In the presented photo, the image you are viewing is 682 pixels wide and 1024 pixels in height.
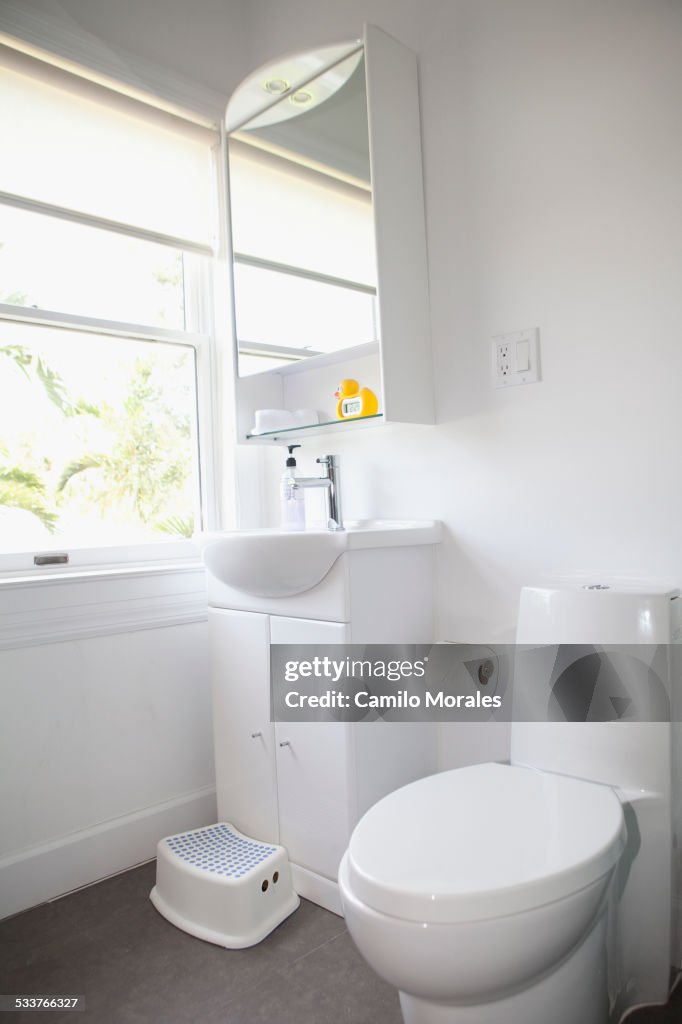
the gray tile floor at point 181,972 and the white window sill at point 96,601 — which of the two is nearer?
the gray tile floor at point 181,972

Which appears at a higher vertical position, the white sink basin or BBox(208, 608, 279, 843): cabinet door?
the white sink basin

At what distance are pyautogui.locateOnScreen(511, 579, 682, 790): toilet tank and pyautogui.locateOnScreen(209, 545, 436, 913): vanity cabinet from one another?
1.18 feet

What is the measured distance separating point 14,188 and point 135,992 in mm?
1900

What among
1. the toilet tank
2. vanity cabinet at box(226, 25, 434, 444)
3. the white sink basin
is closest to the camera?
the toilet tank

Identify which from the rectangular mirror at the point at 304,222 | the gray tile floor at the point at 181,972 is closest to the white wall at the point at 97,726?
the gray tile floor at the point at 181,972

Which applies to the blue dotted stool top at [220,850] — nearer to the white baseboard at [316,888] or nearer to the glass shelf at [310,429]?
the white baseboard at [316,888]

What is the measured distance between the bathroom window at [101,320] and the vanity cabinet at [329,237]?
0.24 m

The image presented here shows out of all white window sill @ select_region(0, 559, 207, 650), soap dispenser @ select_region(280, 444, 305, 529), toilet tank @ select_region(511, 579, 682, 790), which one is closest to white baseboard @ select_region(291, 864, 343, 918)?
toilet tank @ select_region(511, 579, 682, 790)

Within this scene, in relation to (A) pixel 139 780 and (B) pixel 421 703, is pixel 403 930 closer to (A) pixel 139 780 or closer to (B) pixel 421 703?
(B) pixel 421 703

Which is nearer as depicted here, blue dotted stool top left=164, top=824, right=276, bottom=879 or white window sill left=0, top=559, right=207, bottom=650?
blue dotted stool top left=164, top=824, right=276, bottom=879

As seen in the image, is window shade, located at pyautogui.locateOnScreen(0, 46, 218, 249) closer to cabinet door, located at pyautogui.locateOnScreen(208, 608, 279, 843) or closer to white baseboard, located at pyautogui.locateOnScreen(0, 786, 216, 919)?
cabinet door, located at pyautogui.locateOnScreen(208, 608, 279, 843)

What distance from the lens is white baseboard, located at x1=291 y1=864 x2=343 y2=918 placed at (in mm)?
1553

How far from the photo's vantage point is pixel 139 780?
188cm

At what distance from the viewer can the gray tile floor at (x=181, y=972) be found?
126cm
